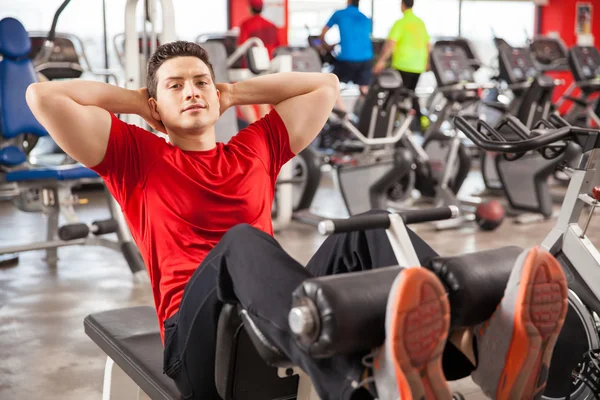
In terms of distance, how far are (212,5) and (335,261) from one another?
7.45 m

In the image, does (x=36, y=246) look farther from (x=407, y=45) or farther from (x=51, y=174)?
(x=407, y=45)

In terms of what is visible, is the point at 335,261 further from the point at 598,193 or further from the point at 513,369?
the point at 598,193

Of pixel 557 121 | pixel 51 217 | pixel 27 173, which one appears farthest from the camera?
pixel 51 217

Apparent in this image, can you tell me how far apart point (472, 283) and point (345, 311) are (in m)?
0.28

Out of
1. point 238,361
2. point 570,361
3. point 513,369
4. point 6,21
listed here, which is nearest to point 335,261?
point 238,361

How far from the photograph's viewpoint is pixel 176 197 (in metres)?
1.70

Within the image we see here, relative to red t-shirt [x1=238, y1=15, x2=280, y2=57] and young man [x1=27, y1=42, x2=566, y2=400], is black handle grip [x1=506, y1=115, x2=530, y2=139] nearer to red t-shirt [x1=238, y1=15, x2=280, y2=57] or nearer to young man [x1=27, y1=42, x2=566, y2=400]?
young man [x1=27, y1=42, x2=566, y2=400]

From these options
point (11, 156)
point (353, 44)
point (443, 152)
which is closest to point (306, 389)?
point (11, 156)

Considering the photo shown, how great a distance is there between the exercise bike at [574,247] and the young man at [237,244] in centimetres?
53

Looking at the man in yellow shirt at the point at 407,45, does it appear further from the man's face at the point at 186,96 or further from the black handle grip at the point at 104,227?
Answer: the man's face at the point at 186,96

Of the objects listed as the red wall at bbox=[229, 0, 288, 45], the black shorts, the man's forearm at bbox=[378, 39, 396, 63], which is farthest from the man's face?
the red wall at bbox=[229, 0, 288, 45]

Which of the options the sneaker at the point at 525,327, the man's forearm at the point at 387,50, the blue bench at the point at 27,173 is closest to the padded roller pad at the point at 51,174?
the blue bench at the point at 27,173

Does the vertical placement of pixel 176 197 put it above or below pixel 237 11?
below

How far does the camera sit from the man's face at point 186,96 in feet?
5.72
